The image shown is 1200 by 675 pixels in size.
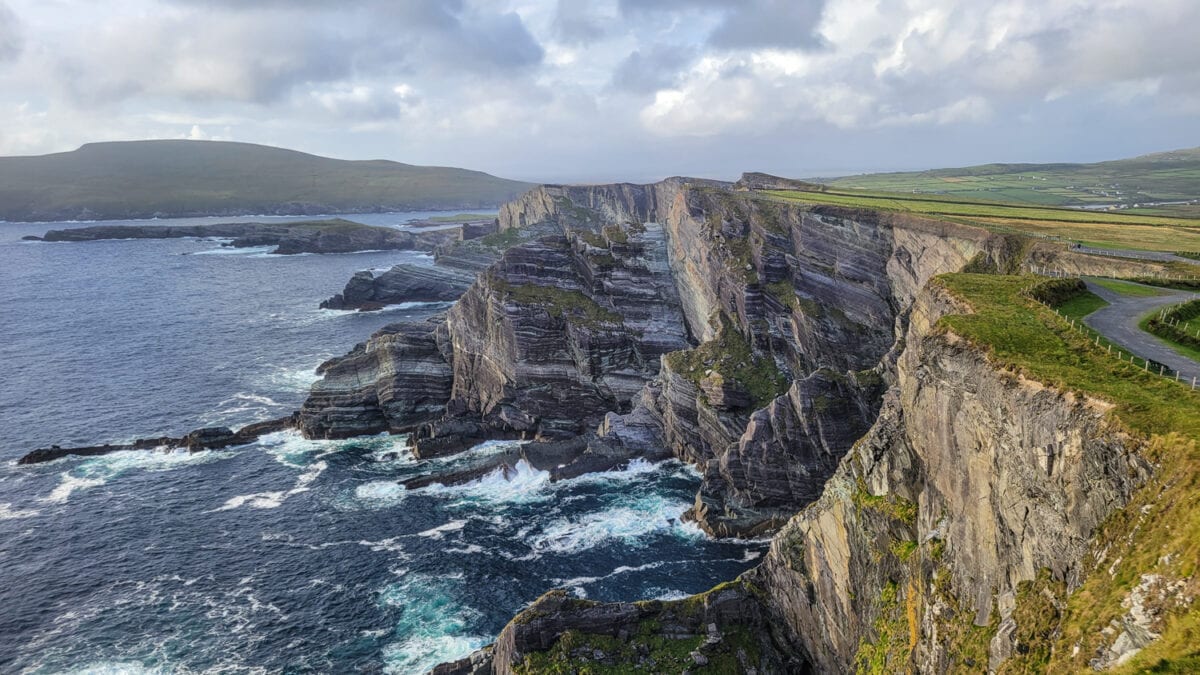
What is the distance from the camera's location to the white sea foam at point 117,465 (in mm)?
71312

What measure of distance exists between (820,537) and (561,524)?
29.2 meters

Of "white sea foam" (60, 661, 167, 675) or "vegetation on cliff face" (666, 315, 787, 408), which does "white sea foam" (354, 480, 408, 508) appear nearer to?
"white sea foam" (60, 661, 167, 675)

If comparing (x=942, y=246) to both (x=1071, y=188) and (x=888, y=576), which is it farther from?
(x=1071, y=188)

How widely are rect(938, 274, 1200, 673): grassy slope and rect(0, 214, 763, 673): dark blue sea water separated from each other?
114ft

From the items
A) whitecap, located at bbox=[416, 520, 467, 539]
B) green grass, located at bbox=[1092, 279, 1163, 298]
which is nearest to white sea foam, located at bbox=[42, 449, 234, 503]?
whitecap, located at bbox=[416, 520, 467, 539]

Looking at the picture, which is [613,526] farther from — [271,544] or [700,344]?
[700,344]

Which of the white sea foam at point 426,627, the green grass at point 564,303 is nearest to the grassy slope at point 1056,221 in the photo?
the green grass at point 564,303

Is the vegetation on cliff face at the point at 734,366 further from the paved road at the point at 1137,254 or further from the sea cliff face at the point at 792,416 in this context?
the paved road at the point at 1137,254

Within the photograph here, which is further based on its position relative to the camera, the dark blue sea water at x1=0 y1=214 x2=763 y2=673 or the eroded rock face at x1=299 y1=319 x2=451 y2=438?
the eroded rock face at x1=299 y1=319 x2=451 y2=438

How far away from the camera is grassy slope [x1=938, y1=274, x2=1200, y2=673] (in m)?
14.8

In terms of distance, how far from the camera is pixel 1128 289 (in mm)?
40688

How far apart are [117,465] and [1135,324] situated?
89290mm

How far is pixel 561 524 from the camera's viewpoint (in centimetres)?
6366

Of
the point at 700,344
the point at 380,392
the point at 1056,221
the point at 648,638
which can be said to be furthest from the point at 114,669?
the point at 1056,221
